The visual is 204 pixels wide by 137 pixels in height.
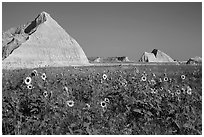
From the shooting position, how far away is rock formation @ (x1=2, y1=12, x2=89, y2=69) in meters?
55.7

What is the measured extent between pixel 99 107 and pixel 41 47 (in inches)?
2161

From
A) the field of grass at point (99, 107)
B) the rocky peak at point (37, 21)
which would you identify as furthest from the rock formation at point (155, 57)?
the field of grass at point (99, 107)

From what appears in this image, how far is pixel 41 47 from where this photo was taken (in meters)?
61.2

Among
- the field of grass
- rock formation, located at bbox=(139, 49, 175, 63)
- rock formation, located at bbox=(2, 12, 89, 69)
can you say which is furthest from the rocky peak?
rock formation, located at bbox=(139, 49, 175, 63)

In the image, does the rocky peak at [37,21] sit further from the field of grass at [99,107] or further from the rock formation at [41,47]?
the field of grass at [99,107]

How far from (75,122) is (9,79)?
161 inches

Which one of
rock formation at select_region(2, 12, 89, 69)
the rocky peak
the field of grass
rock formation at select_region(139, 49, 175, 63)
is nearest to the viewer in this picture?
the field of grass

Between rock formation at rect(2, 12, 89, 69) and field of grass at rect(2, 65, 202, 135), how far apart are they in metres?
42.1

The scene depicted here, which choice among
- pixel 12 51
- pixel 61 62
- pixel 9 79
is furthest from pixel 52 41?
pixel 9 79

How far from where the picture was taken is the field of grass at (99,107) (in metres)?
7.59

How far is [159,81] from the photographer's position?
10578 mm

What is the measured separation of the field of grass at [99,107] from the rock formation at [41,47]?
42083mm

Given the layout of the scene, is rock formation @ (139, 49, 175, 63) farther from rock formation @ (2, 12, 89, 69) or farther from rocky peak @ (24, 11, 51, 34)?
rocky peak @ (24, 11, 51, 34)

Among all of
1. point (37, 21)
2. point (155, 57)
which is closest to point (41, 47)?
point (37, 21)
